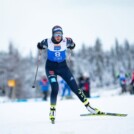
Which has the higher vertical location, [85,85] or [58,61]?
[58,61]

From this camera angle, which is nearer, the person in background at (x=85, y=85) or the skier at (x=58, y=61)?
the skier at (x=58, y=61)

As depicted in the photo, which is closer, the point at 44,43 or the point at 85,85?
the point at 44,43

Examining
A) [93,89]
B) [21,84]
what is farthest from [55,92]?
[93,89]

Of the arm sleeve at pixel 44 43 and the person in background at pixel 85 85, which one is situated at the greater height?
the arm sleeve at pixel 44 43

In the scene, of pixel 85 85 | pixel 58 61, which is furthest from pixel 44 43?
pixel 85 85

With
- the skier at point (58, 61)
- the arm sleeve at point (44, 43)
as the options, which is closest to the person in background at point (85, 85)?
the skier at point (58, 61)

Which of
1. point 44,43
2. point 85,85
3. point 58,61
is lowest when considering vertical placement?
point 85,85

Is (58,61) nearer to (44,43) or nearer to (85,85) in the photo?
(44,43)

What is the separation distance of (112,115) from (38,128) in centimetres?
190

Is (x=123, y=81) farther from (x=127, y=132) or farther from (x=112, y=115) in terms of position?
(x=127, y=132)

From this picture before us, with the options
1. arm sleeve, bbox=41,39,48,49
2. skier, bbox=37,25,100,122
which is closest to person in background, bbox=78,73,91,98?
skier, bbox=37,25,100,122

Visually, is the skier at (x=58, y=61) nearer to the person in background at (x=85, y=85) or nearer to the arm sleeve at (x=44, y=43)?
the arm sleeve at (x=44, y=43)

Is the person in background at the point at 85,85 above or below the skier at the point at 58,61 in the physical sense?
below

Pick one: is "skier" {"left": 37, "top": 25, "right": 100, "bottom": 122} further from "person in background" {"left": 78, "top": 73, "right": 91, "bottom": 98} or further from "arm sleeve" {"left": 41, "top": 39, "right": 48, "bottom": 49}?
"person in background" {"left": 78, "top": 73, "right": 91, "bottom": 98}
